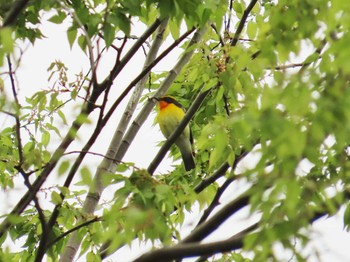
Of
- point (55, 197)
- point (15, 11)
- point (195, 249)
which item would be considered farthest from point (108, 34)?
point (195, 249)

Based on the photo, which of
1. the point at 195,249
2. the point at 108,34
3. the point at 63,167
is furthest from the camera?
the point at 108,34

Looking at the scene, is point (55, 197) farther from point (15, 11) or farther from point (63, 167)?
point (15, 11)

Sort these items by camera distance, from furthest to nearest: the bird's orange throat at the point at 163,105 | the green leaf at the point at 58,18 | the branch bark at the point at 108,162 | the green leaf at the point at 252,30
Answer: the bird's orange throat at the point at 163,105 < the green leaf at the point at 252,30 < the branch bark at the point at 108,162 < the green leaf at the point at 58,18

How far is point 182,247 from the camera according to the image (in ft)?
7.69

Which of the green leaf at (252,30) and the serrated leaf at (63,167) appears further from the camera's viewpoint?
the green leaf at (252,30)

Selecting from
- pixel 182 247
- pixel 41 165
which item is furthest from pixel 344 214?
pixel 41 165

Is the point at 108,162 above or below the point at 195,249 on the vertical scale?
above

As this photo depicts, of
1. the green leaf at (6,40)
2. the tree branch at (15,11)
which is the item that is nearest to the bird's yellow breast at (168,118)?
the tree branch at (15,11)

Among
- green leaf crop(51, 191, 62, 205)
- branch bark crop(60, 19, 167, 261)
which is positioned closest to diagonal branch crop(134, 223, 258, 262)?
green leaf crop(51, 191, 62, 205)

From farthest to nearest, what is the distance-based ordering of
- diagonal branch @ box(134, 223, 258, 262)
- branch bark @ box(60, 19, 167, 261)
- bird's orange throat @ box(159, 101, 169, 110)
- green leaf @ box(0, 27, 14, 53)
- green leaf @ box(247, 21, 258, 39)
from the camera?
bird's orange throat @ box(159, 101, 169, 110), green leaf @ box(247, 21, 258, 39), branch bark @ box(60, 19, 167, 261), green leaf @ box(0, 27, 14, 53), diagonal branch @ box(134, 223, 258, 262)

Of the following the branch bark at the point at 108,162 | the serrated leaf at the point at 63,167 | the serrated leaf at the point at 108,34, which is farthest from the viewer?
the branch bark at the point at 108,162

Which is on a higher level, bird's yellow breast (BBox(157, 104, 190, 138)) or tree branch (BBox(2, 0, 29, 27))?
bird's yellow breast (BBox(157, 104, 190, 138))

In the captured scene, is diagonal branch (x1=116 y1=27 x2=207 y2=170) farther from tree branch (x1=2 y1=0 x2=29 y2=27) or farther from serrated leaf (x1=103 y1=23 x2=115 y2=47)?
tree branch (x1=2 y1=0 x2=29 y2=27)

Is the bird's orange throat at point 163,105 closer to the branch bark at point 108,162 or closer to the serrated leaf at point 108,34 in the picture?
the branch bark at point 108,162
